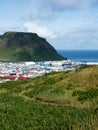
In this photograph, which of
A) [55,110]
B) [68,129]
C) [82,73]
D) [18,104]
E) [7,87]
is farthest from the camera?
[7,87]

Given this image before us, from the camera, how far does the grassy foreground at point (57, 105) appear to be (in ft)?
52.7

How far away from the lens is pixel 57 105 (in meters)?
23.7

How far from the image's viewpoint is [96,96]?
25.1 meters

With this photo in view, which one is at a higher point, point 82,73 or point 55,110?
point 82,73

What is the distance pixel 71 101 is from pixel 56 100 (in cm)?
147

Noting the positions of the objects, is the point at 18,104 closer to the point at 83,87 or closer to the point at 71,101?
the point at 71,101

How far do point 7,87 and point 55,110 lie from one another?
57.4 feet

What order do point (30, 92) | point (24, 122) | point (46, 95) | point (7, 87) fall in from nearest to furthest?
point (24, 122)
point (46, 95)
point (30, 92)
point (7, 87)

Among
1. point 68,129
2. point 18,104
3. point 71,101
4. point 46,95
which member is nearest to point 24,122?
point 68,129

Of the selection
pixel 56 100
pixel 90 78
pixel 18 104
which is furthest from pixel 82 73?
pixel 18 104

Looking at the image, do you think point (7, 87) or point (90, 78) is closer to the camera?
Result: point (90, 78)

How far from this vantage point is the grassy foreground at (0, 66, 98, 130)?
16.1m

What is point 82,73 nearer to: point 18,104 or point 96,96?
point 96,96

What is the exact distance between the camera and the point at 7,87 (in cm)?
3812
